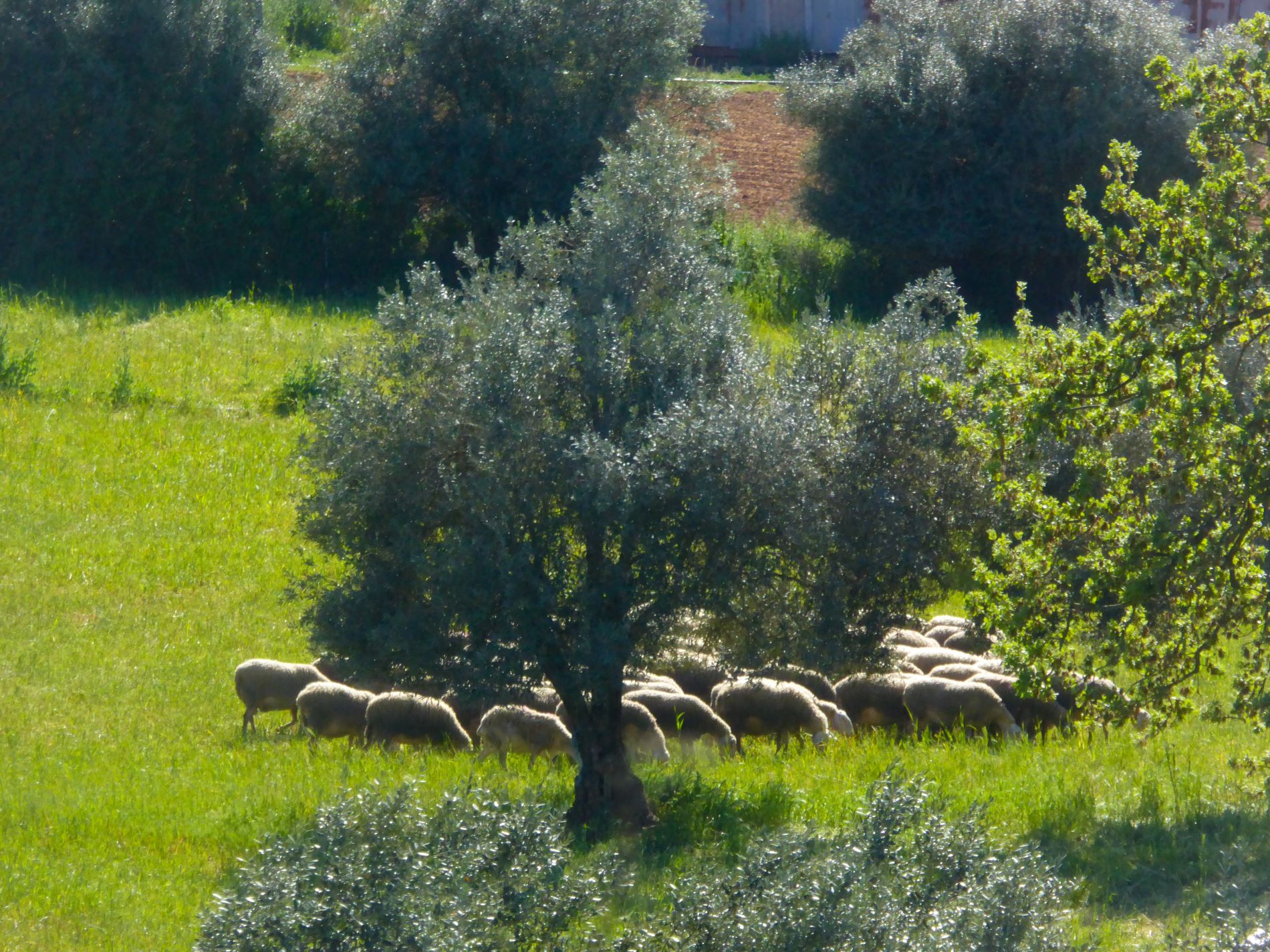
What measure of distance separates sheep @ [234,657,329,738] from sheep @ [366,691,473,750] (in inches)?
33.5

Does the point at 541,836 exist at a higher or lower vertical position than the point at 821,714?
higher

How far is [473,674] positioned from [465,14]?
2026cm

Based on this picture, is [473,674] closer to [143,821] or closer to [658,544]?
[658,544]

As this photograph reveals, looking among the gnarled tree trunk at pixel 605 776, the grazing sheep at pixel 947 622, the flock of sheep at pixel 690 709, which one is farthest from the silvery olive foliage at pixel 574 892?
the grazing sheep at pixel 947 622

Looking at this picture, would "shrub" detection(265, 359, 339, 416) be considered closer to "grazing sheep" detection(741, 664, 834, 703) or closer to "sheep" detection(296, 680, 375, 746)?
"sheep" detection(296, 680, 375, 746)

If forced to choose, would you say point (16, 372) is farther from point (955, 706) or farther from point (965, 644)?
point (955, 706)

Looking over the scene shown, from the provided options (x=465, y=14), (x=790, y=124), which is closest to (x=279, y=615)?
(x=465, y=14)

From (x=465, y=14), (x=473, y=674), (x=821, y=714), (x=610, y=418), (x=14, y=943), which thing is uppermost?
(x=465, y=14)

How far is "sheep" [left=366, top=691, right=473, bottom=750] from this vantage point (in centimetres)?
1187

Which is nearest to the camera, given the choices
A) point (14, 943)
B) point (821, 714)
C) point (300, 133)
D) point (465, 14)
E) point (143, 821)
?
point (14, 943)

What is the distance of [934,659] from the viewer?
1391 centimetres

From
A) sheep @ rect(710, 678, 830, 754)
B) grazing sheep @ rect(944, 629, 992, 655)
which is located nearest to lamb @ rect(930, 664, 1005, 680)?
grazing sheep @ rect(944, 629, 992, 655)

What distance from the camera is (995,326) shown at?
2686 centimetres

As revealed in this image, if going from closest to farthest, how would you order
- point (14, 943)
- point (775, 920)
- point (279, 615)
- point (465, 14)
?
point (775, 920) → point (14, 943) → point (279, 615) → point (465, 14)
